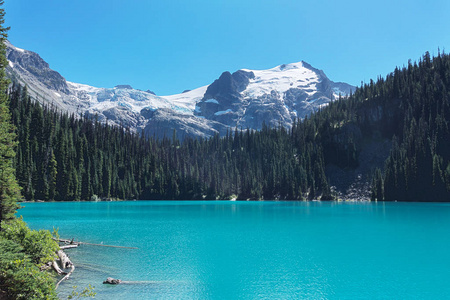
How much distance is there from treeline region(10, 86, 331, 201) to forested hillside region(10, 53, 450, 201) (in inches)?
18.9

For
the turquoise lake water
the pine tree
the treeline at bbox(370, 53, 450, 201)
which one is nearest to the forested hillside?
the treeline at bbox(370, 53, 450, 201)

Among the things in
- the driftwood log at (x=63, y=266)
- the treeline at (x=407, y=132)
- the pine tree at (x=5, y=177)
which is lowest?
the driftwood log at (x=63, y=266)

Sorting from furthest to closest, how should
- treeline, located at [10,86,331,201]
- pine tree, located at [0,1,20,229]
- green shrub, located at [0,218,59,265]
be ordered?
1. treeline, located at [10,86,331,201]
2. pine tree, located at [0,1,20,229]
3. green shrub, located at [0,218,59,265]

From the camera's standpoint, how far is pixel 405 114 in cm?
17588

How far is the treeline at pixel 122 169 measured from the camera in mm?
142500

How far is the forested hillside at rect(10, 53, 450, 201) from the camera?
461ft

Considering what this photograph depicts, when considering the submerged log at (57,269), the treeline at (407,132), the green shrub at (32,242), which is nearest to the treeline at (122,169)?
the treeline at (407,132)

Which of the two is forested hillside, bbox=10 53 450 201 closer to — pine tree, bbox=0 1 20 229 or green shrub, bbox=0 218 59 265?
pine tree, bbox=0 1 20 229

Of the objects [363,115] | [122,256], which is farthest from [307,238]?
[363,115]

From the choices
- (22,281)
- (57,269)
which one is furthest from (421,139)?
(22,281)

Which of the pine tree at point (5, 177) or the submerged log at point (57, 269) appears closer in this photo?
the submerged log at point (57, 269)

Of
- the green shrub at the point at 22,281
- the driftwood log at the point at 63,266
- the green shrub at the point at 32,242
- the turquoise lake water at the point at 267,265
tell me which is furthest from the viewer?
the driftwood log at the point at 63,266

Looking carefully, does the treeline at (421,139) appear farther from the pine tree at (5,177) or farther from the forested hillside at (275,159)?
the pine tree at (5,177)

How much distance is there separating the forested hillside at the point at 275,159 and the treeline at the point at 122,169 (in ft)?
1.57
